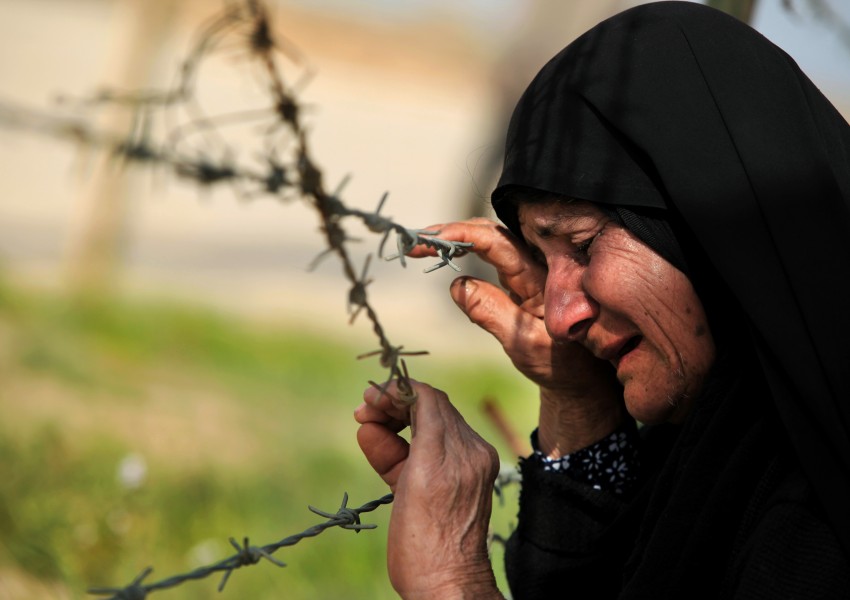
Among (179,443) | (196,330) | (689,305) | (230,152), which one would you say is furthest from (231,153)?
(196,330)

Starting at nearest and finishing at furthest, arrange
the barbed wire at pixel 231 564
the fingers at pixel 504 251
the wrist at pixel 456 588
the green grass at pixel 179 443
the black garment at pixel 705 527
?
1. the barbed wire at pixel 231 564
2. the black garment at pixel 705 527
3. the wrist at pixel 456 588
4. the fingers at pixel 504 251
5. the green grass at pixel 179 443

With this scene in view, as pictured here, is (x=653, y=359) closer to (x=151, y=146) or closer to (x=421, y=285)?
(x=151, y=146)

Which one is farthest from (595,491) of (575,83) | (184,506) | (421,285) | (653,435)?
(421,285)

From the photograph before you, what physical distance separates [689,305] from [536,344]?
47 cm

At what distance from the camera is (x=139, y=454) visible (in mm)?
6215

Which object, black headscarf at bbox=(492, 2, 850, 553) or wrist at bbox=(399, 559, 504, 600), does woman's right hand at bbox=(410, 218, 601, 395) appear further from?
wrist at bbox=(399, 559, 504, 600)

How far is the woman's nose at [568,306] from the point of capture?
85.8 inches

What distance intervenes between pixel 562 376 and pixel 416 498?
64cm

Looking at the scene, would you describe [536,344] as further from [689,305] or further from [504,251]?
[689,305]

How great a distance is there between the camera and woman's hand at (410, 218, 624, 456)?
244cm

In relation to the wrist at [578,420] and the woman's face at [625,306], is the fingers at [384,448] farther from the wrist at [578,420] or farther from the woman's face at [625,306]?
the wrist at [578,420]

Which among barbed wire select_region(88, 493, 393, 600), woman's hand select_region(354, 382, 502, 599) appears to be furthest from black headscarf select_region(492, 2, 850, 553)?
barbed wire select_region(88, 493, 393, 600)

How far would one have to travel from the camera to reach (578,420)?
2.51 meters

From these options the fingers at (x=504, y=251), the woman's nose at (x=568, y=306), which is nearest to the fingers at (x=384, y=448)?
the woman's nose at (x=568, y=306)
